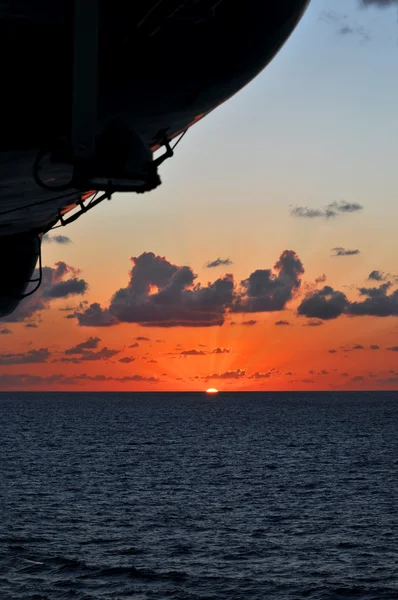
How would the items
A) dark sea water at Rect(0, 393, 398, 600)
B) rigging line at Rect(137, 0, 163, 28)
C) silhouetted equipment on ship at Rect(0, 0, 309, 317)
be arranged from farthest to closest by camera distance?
dark sea water at Rect(0, 393, 398, 600)
rigging line at Rect(137, 0, 163, 28)
silhouetted equipment on ship at Rect(0, 0, 309, 317)

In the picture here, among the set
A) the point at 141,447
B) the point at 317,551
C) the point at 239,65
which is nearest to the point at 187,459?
the point at 141,447

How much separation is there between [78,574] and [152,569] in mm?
4159

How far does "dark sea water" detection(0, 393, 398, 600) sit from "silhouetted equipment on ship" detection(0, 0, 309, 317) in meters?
33.5

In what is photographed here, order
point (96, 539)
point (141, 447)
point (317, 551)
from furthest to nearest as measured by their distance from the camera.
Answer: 1. point (141, 447)
2. point (96, 539)
3. point (317, 551)

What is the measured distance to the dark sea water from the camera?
140 ft

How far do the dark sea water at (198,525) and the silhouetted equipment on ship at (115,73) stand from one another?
3353cm

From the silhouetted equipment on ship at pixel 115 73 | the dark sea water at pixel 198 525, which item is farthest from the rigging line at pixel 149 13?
the dark sea water at pixel 198 525

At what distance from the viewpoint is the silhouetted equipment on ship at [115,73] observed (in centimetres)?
771

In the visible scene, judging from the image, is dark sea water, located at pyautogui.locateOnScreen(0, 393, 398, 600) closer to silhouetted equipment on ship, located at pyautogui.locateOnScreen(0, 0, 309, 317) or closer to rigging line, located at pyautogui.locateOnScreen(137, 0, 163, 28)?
silhouetted equipment on ship, located at pyautogui.locateOnScreen(0, 0, 309, 317)

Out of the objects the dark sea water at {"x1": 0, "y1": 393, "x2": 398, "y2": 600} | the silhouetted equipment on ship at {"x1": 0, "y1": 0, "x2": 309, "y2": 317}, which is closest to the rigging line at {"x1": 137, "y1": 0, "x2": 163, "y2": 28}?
the silhouetted equipment on ship at {"x1": 0, "y1": 0, "x2": 309, "y2": 317}

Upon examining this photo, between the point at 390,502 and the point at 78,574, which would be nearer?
the point at 78,574

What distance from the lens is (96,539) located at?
5388cm

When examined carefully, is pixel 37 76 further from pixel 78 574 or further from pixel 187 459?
pixel 187 459

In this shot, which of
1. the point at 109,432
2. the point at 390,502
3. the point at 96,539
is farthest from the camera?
the point at 109,432
